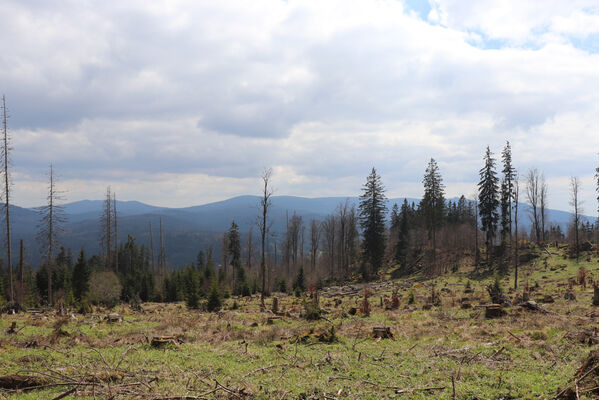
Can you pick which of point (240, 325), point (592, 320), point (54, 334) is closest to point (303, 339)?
point (240, 325)

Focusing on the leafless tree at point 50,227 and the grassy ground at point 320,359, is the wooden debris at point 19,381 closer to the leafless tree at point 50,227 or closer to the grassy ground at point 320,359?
the grassy ground at point 320,359

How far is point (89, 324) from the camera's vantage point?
18203mm

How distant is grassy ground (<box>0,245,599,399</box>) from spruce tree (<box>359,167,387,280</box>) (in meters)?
35.3

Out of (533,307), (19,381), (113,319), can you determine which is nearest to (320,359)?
(19,381)

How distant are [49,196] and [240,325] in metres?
27.7

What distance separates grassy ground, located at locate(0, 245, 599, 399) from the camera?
7.48 metres

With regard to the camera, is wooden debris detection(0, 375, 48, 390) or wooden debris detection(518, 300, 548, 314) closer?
wooden debris detection(0, 375, 48, 390)

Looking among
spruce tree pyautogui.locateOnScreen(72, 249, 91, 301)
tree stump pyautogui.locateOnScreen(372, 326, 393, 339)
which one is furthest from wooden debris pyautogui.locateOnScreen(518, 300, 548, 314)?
spruce tree pyautogui.locateOnScreen(72, 249, 91, 301)

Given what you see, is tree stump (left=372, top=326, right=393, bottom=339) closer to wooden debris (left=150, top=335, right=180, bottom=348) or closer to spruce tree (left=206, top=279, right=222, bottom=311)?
wooden debris (left=150, top=335, right=180, bottom=348)

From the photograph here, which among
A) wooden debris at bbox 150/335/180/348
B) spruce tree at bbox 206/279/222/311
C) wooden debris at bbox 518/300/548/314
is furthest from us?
spruce tree at bbox 206/279/222/311

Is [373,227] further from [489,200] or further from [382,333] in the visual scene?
[382,333]

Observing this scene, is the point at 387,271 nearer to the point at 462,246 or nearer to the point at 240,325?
the point at 462,246

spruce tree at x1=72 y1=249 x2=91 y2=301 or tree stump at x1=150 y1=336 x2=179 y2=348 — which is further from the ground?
tree stump at x1=150 y1=336 x2=179 y2=348

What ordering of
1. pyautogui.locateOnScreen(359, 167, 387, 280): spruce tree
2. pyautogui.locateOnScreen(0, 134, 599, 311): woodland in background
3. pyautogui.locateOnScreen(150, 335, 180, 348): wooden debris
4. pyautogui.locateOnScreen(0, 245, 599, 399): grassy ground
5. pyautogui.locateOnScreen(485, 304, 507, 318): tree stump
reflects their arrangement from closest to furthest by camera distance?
pyautogui.locateOnScreen(0, 245, 599, 399): grassy ground
pyautogui.locateOnScreen(150, 335, 180, 348): wooden debris
pyautogui.locateOnScreen(485, 304, 507, 318): tree stump
pyautogui.locateOnScreen(0, 134, 599, 311): woodland in background
pyautogui.locateOnScreen(359, 167, 387, 280): spruce tree
